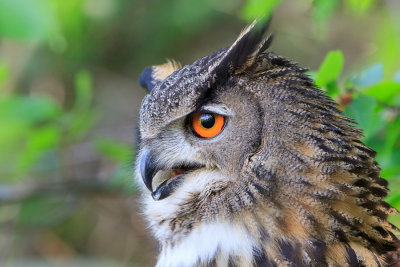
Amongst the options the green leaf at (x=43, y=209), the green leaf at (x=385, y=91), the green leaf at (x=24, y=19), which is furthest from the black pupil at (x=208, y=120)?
the green leaf at (x=43, y=209)

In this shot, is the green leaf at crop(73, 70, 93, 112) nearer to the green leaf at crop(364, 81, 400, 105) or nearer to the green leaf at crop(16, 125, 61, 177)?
the green leaf at crop(16, 125, 61, 177)

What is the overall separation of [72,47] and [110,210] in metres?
1.65

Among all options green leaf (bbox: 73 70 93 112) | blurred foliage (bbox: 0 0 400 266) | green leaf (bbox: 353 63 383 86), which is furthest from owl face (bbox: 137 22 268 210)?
green leaf (bbox: 73 70 93 112)

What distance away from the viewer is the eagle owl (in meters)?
1.55

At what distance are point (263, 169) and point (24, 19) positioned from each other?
122cm

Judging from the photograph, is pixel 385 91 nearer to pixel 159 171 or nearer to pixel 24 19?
pixel 159 171

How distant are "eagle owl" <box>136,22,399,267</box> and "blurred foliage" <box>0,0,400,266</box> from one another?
15 centimetres

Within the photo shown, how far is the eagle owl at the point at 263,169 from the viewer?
5.08 feet

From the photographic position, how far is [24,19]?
214 cm

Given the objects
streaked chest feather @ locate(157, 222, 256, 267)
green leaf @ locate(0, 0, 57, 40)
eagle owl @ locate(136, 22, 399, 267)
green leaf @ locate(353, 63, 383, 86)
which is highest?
green leaf @ locate(0, 0, 57, 40)

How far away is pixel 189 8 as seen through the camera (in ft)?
16.8

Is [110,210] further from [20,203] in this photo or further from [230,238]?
[230,238]

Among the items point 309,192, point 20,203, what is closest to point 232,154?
point 309,192

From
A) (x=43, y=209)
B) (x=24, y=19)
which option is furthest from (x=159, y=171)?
(x=43, y=209)
